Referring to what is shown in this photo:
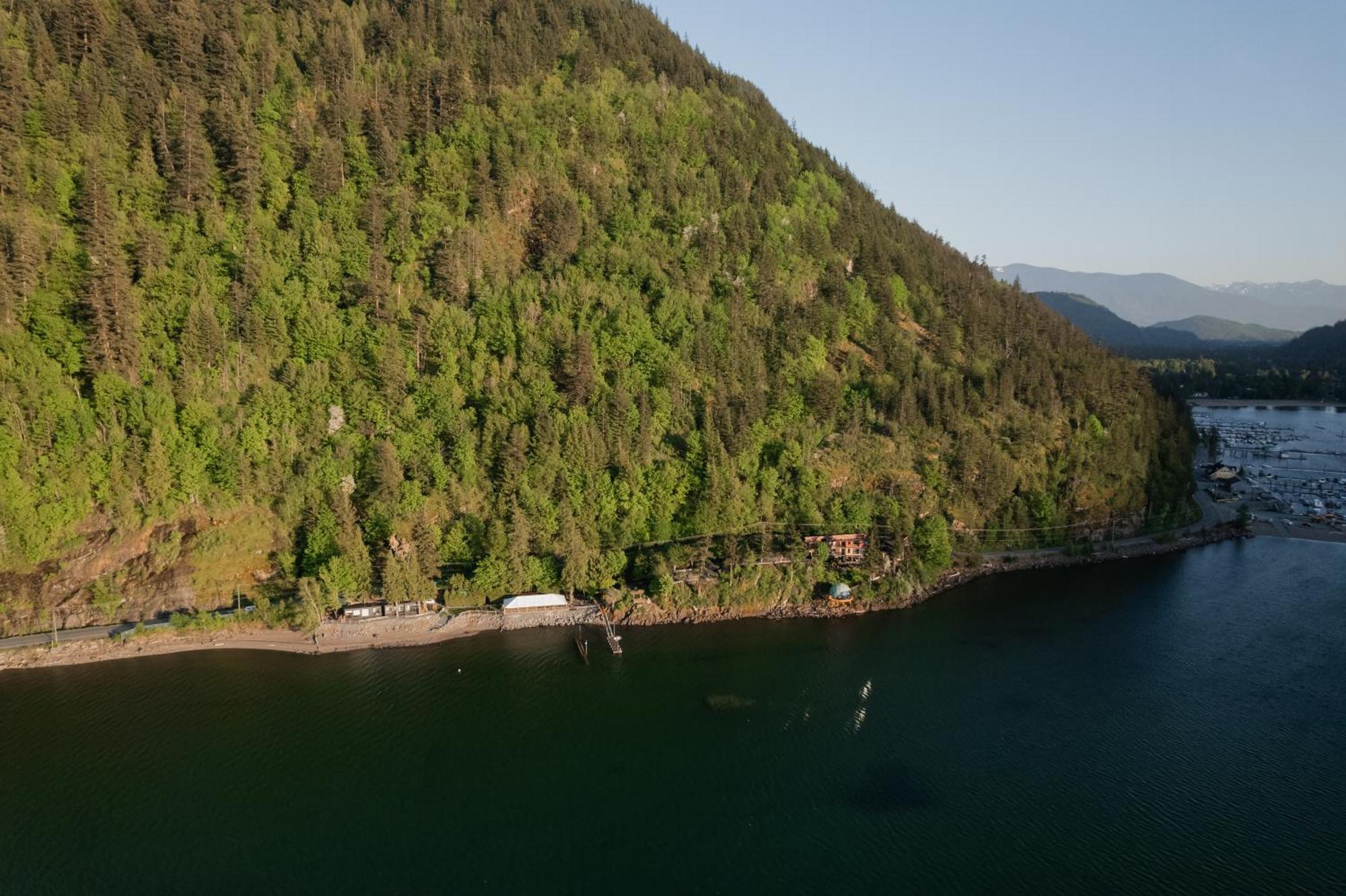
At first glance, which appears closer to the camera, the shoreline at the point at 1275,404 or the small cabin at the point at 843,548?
the small cabin at the point at 843,548

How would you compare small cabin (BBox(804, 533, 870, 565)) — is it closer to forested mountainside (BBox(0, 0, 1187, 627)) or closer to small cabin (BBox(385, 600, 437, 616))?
forested mountainside (BBox(0, 0, 1187, 627))

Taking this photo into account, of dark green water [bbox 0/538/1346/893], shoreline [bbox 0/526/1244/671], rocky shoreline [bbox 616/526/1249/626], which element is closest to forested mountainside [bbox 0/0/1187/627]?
shoreline [bbox 0/526/1244/671]

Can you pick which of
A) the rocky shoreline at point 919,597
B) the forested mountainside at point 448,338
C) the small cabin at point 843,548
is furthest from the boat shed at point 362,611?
the small cabin at point 843,548

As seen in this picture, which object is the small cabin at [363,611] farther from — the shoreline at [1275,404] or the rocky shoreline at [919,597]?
the shoreline at [1275,404]

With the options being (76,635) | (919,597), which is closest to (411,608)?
(76,635)

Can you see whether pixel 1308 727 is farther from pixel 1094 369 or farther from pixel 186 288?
pixel 186 288

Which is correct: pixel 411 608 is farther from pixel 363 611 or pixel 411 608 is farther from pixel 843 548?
pixel 843 548
